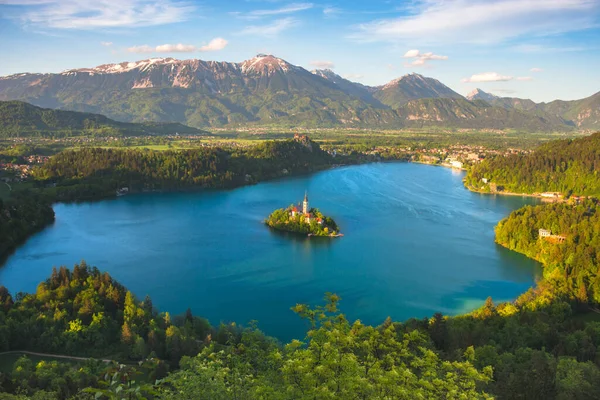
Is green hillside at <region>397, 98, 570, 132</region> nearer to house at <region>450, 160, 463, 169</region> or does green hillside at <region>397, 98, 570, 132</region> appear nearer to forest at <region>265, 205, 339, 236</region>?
house at <region>450, 160, 463, 169</region>

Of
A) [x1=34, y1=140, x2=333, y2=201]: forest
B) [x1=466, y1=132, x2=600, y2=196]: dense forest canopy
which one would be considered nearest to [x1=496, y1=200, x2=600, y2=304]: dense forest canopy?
[x1=466, y1=132, x2=600, y2=196]: dense forest canopy

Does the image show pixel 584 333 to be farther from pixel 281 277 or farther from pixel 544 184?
pixel 544 184

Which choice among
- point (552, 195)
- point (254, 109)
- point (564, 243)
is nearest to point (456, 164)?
point (552, 195)

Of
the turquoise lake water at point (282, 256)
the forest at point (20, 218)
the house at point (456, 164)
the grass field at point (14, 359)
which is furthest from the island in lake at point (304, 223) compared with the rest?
the house at point (456, 164)

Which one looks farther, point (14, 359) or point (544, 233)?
point (544, 233)

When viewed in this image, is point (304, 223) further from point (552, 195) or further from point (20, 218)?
point (552, 195)
